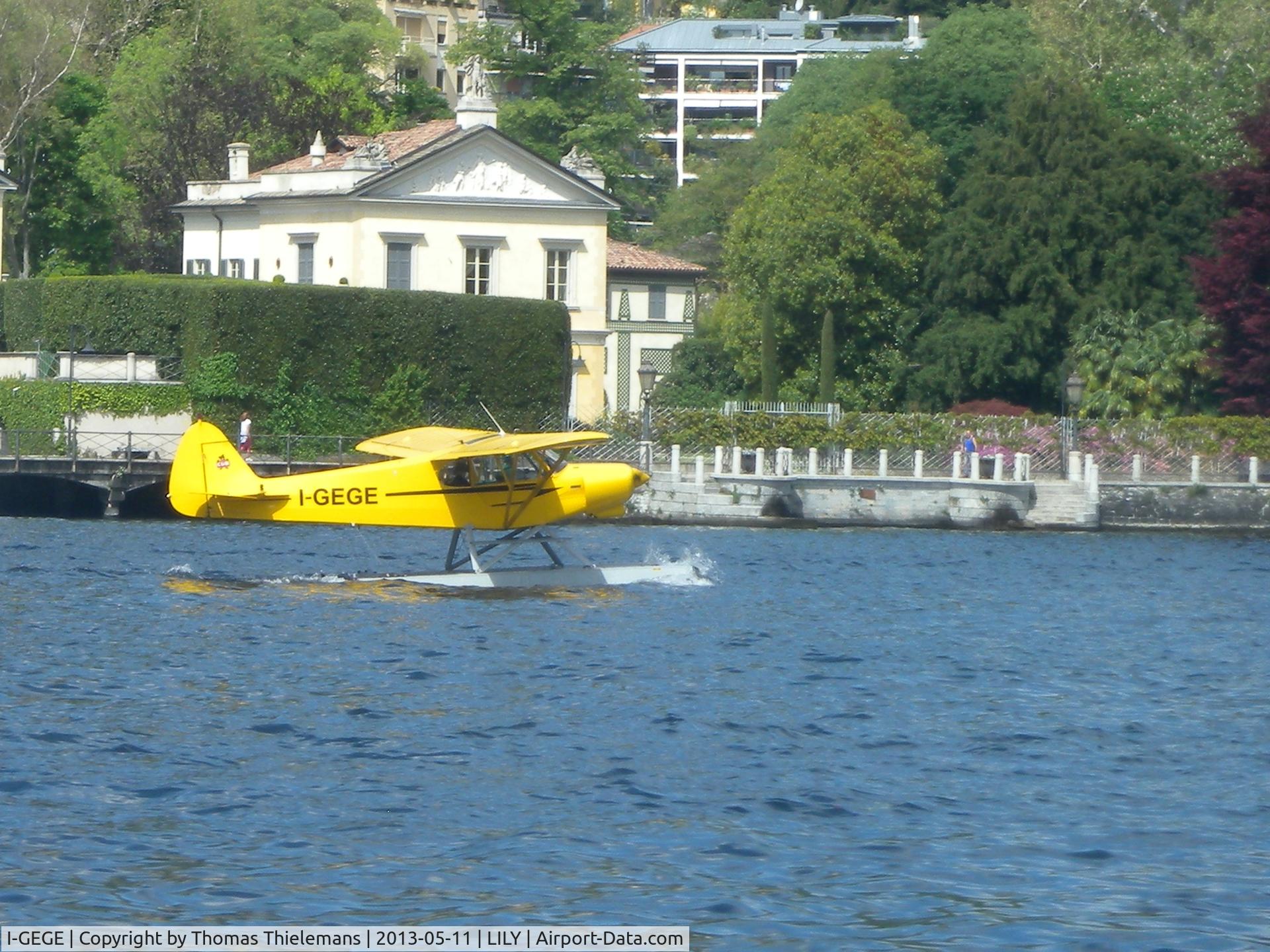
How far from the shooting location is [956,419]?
48312 millimetres

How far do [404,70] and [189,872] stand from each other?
278ft

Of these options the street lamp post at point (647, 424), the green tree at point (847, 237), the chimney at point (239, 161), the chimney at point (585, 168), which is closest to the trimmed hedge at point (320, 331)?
the street lamp post at point (647, 424)

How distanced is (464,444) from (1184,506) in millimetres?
22632

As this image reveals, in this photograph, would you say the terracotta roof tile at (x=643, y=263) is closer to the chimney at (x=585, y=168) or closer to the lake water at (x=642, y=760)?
the chimney at (x=585, y=168)

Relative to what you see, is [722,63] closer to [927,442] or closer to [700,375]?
[700,375]

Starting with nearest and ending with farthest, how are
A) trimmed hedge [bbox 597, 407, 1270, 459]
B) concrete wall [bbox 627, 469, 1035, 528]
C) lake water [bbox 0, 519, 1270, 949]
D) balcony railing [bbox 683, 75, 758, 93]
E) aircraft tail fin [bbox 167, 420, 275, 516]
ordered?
1. lake water [bbox 0, 519, 1270, 949]
2. aircraft tail fin [bbox 167, 420, 275, 516]
3. concrete wall [bbox 627, 469, 1035, 528]
4. trimmed hedge [bbox 597, 407, 1270, 459]
5. balcony railing [bbox 683, 75, 758, 93]

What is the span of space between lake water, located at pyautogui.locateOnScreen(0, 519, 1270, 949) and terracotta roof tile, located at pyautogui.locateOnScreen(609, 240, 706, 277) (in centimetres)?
3744

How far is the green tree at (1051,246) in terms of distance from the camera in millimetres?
54031

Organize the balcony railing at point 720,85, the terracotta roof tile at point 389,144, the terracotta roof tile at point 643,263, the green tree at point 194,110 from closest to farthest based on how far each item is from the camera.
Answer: the terracotta roof tile at point 389,144 → the terracotta roof tile at point 643,263 → the green tree at point 194,110 → the balcony railing at point 720,85

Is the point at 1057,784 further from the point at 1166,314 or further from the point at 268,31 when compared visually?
the point at 268,31

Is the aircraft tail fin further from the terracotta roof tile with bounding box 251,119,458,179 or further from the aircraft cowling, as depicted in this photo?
the terracotta roof tile with bounding box 251,119,458,179

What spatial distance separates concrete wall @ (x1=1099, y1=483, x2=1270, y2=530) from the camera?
150 feet

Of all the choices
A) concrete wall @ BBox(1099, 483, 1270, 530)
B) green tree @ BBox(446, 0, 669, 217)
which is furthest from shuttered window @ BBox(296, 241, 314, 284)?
concrete wall @ BBox(1099, 483, 1270, 530)

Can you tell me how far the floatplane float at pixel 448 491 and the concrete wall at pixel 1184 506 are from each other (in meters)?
20.0
